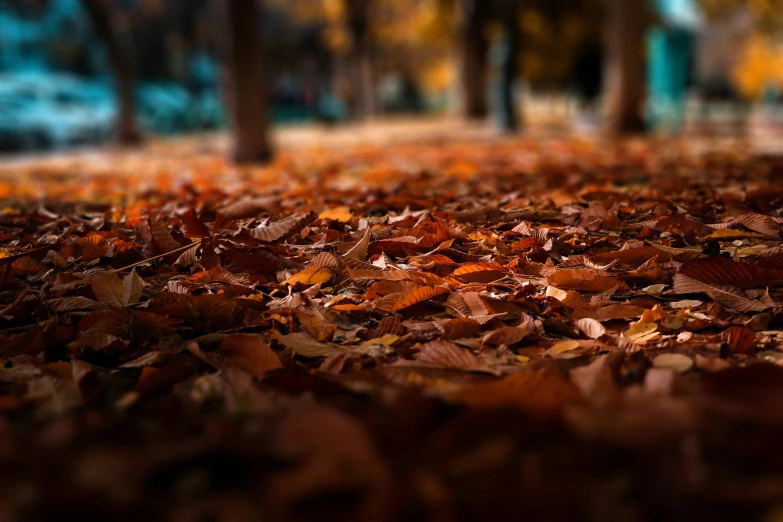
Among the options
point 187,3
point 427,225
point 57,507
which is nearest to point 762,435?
point 57,507

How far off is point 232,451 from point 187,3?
3107 centimetres

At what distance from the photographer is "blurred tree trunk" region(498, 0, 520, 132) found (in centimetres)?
1288

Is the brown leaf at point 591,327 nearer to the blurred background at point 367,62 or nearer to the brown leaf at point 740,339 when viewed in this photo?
the brown leaf at point 740,339

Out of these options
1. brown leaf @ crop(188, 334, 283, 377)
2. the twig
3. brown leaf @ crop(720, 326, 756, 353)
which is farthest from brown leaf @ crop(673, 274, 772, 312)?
the twig

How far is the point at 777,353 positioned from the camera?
6.73ft

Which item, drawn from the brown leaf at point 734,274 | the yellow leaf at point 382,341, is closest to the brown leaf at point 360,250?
the yellow leaf at point 382,341

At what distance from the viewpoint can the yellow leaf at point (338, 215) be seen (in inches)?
141

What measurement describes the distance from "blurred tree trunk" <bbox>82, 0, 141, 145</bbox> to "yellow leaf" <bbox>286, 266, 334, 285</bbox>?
13500 millimetres

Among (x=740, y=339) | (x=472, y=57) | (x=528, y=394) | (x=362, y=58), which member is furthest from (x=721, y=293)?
(x=362, y=58)

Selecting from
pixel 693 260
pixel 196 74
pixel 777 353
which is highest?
pixel 196 74

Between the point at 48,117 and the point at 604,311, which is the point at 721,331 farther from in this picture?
the point at 48,117

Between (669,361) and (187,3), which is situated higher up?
(187,3)

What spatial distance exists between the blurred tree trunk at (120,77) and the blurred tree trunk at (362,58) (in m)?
7.42

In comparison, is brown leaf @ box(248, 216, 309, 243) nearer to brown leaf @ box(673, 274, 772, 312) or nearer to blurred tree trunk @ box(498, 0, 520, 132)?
brown leaf @ box(673, 274, 772, 312)
